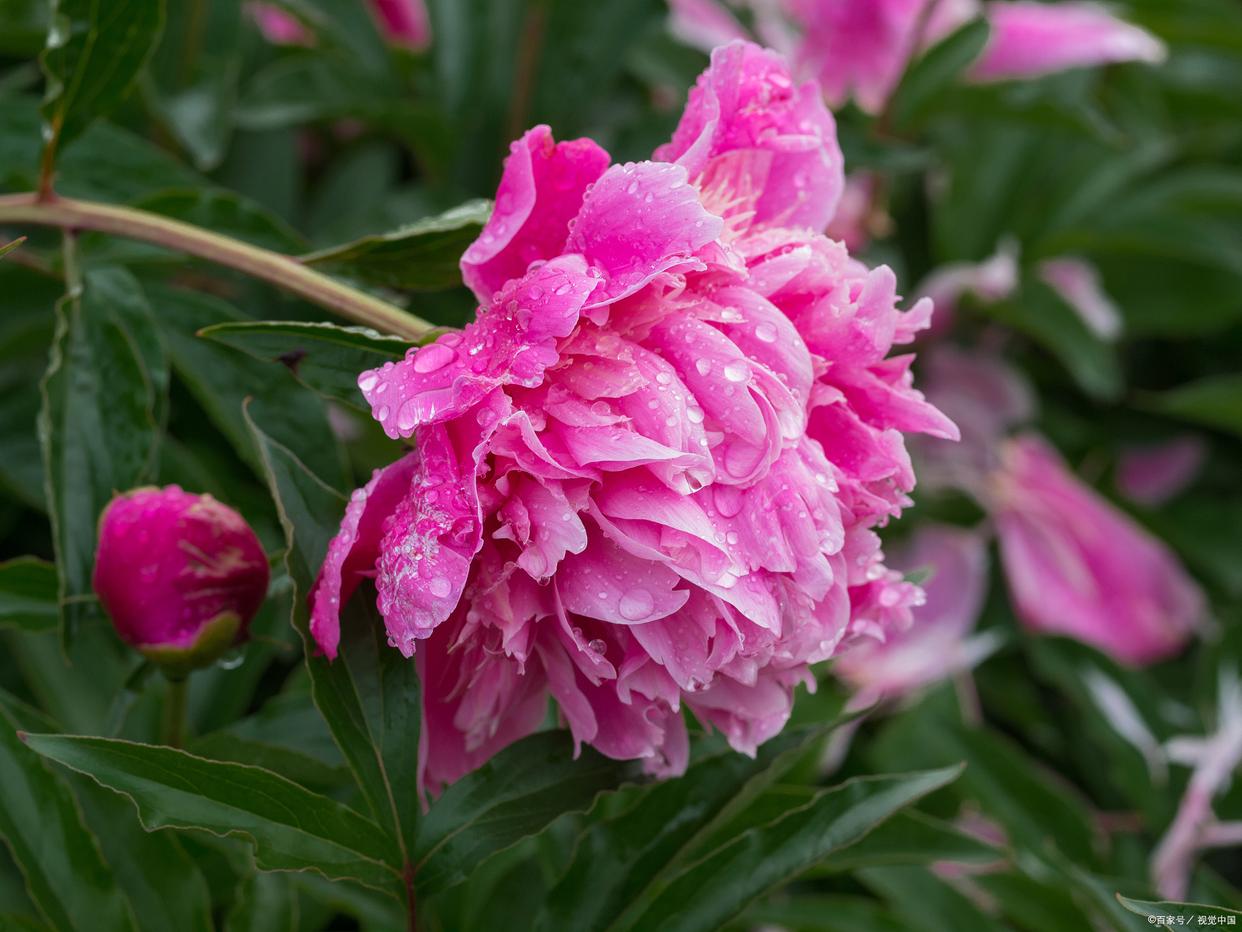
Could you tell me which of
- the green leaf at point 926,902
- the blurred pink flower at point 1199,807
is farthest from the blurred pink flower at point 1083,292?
the green leaf at point 926,902

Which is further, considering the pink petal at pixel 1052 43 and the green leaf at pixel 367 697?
the pink petal at pixel 1052 43

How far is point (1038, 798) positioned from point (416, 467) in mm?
607

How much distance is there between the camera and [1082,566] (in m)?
1.19

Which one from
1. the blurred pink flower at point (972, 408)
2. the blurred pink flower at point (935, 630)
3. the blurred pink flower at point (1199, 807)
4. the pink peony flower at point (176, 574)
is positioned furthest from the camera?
the blurred pink flower at point (972, 408)

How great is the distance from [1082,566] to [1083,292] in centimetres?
26

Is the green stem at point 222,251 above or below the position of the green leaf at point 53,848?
above

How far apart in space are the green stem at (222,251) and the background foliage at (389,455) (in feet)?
0.07

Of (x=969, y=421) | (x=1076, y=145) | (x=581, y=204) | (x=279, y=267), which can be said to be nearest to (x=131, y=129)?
(x=279, y=267)

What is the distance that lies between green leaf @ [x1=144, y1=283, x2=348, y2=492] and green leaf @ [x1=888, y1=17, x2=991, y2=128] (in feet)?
1.89

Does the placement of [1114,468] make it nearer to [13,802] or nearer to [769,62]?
[769,62]

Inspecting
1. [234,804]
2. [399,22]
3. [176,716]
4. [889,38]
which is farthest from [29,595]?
[889,38]

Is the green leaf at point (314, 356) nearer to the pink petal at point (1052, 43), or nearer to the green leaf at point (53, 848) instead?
the green leaf at point (53, 848)

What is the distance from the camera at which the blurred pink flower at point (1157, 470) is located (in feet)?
4.22

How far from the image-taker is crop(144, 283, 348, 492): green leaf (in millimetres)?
625
